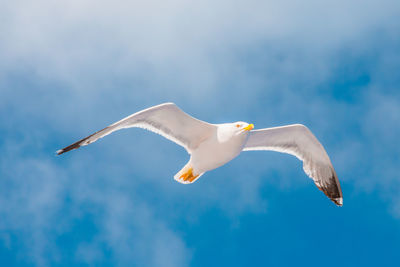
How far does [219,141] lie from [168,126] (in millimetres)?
1116

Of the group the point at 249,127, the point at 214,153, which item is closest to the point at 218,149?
the point at 214,153

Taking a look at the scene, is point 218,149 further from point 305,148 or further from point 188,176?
point 305,148

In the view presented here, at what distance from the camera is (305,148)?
10.7m

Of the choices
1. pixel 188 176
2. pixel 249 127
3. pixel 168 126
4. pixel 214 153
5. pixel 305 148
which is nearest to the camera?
pixel 249 127

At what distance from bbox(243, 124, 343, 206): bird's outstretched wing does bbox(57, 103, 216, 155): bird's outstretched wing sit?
1365 millimetres

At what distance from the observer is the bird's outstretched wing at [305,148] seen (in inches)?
406

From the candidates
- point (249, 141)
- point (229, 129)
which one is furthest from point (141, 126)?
point (249, 141)

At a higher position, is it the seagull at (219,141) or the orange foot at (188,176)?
the seagull at (219,141)

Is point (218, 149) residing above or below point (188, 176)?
above

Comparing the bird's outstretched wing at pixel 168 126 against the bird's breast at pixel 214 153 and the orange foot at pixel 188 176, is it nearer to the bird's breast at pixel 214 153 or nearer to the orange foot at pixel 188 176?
the bird's breast at pixel 214 153

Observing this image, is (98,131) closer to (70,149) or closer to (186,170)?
(70,149)

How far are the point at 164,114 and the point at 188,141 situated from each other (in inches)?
37.2

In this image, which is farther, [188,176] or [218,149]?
[188,176]

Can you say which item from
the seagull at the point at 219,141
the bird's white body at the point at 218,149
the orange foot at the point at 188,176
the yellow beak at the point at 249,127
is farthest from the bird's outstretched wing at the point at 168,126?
the yellow beak at the point at 249,127
